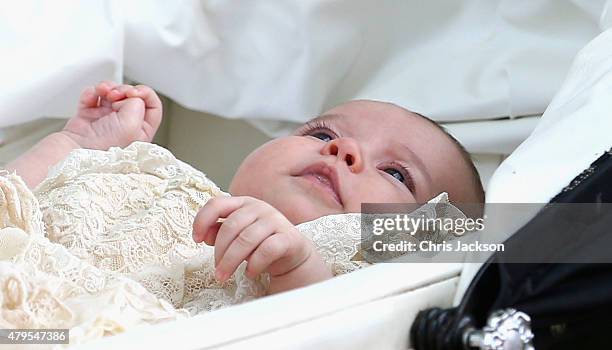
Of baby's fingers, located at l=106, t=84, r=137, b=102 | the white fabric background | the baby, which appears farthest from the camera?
Answer: the white fabric background

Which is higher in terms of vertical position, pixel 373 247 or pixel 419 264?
pixel 419 264

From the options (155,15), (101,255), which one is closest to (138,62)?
(155,15)

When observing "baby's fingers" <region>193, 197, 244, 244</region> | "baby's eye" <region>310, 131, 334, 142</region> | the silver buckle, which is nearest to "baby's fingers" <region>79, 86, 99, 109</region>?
"baby's eye" <region>310, 131, 334, 142</region>

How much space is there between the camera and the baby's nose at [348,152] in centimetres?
116

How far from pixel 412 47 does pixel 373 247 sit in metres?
0.61

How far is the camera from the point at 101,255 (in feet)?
3.40

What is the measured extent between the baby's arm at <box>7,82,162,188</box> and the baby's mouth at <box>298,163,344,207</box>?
11.3 inches

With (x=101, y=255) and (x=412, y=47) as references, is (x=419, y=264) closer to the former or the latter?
(x=101, y=255)

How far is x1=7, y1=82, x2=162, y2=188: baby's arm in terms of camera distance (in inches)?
51.8

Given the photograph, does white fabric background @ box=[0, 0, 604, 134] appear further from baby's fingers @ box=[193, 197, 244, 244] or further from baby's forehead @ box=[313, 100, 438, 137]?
baby's fingers @ box=[193, 197, 244, 244]

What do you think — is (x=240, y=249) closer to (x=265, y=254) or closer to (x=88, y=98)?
(x=265, y=254)

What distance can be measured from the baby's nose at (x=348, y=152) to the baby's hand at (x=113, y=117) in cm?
30

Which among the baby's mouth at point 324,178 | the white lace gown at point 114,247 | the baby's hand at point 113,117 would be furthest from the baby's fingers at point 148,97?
the baby's mouth at point 324,178

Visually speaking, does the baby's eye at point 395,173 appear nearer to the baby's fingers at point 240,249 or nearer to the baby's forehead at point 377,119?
the baby's forehead at point 377,119
